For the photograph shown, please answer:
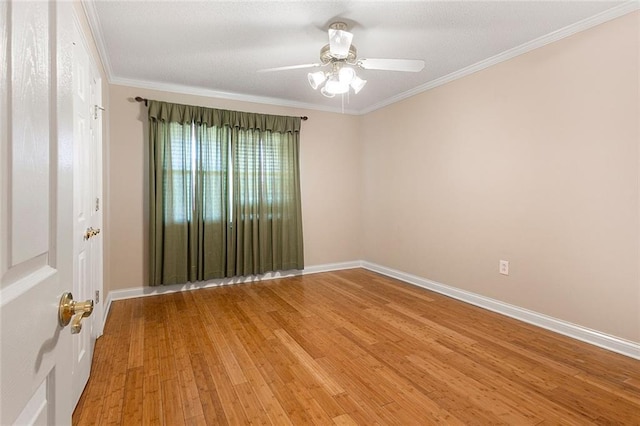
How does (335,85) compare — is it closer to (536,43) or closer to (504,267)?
(536,43)

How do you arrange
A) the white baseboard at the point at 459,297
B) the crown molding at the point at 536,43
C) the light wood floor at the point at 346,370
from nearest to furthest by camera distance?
1. the light wood floor at the point at 346,370
2. the crown molding at the point at 536,43
3. the white baseboard at the point at 459,297

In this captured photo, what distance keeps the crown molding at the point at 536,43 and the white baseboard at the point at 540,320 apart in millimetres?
2308

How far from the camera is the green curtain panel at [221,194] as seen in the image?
362cm

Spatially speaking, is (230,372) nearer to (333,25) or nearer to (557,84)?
(333,25)

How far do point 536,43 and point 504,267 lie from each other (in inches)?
78.6

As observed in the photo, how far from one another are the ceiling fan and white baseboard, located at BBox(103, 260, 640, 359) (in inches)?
91.7

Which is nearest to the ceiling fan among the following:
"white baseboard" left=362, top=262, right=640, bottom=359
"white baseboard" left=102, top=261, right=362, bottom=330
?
"white baseboard" left=362, top=262, right=640, bottom=359

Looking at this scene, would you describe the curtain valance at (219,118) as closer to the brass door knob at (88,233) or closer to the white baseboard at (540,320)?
the brass door knob at (88,233)

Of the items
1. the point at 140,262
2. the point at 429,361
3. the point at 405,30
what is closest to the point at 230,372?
the point at 429,361

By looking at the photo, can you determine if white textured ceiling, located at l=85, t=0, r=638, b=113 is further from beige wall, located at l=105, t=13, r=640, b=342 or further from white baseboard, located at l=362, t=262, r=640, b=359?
white baseboard, located at l=362, t=262, r=640, b=359

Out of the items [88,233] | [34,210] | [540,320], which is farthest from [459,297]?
[34,210]

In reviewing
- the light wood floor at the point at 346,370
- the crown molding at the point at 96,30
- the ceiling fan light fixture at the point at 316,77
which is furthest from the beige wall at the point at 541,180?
the crown molding at the point at 96,30

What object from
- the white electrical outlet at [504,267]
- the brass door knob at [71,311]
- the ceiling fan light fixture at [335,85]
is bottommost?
the white electrical outlet at [504,267]

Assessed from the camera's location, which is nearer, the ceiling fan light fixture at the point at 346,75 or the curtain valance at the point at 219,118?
the ceiling fan light fixture at the point at 346,75
